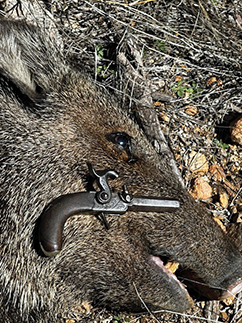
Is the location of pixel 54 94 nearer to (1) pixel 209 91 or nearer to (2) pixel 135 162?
(2) pixel 135 162

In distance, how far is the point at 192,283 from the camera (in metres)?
3.94

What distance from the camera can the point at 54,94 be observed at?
3.57 m

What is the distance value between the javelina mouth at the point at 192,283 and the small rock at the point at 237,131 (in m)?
1.47

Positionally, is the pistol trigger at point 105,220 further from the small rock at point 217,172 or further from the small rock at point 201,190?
the small rock at point 217,172

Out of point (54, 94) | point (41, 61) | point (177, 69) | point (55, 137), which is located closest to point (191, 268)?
point (55, 137)

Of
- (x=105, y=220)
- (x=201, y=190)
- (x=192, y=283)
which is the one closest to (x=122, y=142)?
(x=105, y=220)

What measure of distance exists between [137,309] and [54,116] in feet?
5.40

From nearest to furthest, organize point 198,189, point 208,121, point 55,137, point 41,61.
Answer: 1. point 55,137
2. point 41,61
3. point 198,189
4. point 208,121

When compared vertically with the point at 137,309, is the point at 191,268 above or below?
above

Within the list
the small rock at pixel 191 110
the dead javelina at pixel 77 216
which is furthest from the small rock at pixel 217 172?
the dead javelina at pixel 77 216

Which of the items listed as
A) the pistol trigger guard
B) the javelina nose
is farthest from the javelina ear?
the javelina nose

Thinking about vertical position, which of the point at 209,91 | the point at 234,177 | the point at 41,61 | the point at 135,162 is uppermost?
the point at 41,61

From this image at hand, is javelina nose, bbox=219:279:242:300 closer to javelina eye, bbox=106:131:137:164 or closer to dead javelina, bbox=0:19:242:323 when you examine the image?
dead javelina, bbox=0:19:242:323

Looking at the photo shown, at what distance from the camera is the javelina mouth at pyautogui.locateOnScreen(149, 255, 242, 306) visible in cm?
344
